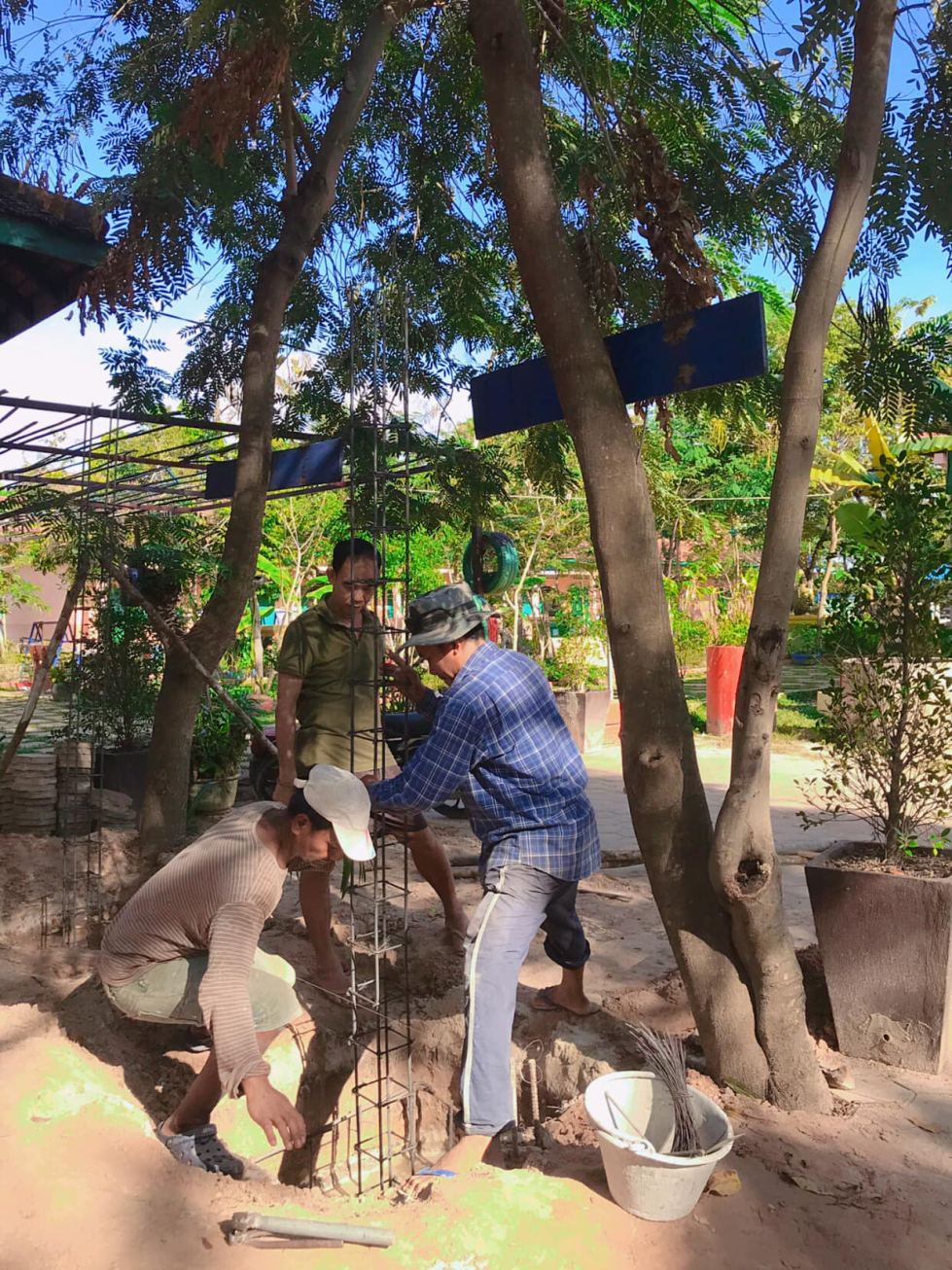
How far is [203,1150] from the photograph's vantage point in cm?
334

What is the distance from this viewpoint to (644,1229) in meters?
2.77

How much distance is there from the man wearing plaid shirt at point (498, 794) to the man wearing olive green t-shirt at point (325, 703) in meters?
1.09

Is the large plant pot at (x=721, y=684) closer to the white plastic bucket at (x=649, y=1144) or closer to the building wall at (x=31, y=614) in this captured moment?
the white plastic bucket at (x=649, y=1144)

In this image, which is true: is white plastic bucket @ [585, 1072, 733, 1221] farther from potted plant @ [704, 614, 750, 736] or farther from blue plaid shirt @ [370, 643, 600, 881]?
potted plant @ [704, 614, 750, 736]

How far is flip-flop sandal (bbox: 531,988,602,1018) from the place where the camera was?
4262mm

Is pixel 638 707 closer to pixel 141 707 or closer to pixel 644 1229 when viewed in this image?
pixel 644 1229

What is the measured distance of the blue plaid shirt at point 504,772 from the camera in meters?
3.45

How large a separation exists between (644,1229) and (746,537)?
18.4 m

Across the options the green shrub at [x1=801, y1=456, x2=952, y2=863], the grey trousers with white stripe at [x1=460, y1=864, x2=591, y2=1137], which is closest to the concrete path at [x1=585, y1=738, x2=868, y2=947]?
the green shrub at [x1=801, y1=456, x2=952, y2=863]

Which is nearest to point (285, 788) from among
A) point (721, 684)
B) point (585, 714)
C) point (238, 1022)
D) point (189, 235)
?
point (238, 1022)

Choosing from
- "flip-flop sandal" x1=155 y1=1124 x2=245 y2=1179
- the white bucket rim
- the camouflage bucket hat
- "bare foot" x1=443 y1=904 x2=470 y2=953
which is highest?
the camouflage bucket hat

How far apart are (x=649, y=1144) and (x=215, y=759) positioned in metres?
6.09

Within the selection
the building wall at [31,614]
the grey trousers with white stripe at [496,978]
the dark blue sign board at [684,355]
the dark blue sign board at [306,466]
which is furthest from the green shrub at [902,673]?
the building wall at [31,614]

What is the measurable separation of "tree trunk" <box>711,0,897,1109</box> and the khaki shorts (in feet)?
5.38
